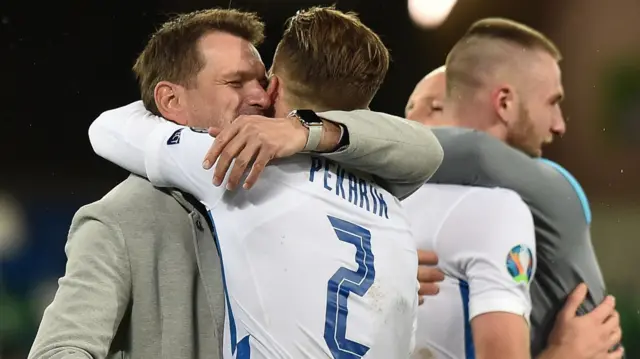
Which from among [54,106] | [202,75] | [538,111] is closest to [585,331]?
[538,111]

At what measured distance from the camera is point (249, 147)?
73 cm

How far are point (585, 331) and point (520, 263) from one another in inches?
11.0

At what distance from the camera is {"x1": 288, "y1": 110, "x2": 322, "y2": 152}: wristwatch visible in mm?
768

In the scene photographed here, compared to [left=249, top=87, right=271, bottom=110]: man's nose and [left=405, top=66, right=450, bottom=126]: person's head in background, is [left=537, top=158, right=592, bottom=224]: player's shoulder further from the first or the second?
[left=249, top=87, right=271, bottom=110]: man's nose

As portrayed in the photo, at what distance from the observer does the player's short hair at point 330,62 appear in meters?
0.87

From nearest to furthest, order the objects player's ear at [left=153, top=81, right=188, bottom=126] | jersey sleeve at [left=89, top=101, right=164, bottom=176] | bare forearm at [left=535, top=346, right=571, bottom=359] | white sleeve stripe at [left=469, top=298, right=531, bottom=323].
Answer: jersey sleeve at [left=89, top=101, right=164, bottom=176], player's ear at [left=153, top=81, right=188, bottom=126], white sleeve stripe at [left=469, top=298, right=531, bottom=323], bare forearm at [left=535, top=346, right=571, bottom=359]

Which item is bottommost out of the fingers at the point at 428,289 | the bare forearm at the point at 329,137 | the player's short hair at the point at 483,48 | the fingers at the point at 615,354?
the fingers at the point at 615,354

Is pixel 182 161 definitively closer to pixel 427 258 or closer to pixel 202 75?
pixel 202 75

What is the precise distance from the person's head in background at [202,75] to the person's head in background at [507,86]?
0.48 metres

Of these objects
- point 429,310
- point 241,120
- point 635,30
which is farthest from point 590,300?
point 241,120

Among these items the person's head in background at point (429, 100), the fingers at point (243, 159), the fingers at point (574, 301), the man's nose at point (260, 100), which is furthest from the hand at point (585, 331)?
the fingers at point (243, 159)

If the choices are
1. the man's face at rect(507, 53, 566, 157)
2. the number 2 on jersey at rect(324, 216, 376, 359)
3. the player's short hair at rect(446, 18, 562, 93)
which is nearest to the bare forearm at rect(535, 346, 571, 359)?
the man's face at rect(507, 53, 566, 157)

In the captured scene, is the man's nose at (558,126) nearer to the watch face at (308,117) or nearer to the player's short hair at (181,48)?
the player's short hair at (181,48)

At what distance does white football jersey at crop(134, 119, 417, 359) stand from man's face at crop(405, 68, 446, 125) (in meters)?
0.63
